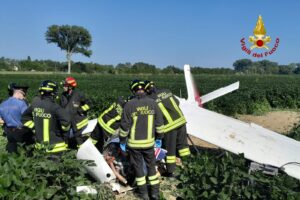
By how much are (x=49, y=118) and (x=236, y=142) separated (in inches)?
109

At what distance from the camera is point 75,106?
298 inches

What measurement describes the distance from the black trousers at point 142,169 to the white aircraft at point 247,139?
2.70 feet

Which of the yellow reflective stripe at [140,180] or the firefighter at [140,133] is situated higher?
the firefighter at [140,133]

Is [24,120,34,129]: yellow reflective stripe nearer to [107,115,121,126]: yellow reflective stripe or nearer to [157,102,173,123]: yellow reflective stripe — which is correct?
[107,115,121,126]: yellow reflective stripe

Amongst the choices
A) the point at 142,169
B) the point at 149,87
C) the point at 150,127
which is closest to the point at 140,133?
the point at 150,127

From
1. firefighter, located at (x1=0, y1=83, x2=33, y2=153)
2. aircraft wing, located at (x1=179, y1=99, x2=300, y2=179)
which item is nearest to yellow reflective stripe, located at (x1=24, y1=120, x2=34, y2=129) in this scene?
firefighter, located at (x1=0, y1=83, x2=33, y2=153)

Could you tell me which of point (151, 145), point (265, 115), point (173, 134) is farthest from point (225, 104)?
point (151, 145)

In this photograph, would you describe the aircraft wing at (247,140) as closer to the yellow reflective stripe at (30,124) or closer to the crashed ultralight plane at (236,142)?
the crashed ultralight plane at (236,142)

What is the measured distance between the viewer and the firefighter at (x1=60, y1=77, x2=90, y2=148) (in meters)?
7.54

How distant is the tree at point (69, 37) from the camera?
82.2 metres

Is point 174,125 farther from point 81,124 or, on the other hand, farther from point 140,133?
point 81,124

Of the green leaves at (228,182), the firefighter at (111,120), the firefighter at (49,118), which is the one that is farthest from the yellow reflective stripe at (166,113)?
the green leaves at (228,182)

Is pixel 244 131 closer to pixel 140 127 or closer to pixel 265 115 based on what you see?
pixel 140 127

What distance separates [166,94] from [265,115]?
11.0 meters
